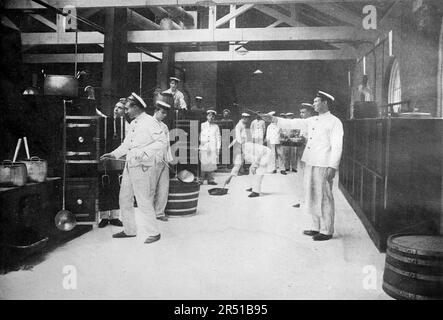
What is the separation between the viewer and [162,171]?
5195mm

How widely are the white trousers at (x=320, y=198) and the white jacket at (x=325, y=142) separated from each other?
0.11m

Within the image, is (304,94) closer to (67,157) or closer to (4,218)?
(67,157)

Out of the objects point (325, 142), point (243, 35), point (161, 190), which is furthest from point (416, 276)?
point (243, 35)

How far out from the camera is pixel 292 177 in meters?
10.6

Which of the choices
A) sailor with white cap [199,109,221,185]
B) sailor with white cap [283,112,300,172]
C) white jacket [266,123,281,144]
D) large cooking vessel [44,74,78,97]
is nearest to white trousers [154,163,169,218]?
large cooking vessel [44,74,78,97]

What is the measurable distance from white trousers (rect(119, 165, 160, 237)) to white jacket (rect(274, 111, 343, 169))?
186 cm

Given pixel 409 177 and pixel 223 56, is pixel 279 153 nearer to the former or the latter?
pixel 223 56

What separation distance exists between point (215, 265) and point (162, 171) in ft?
5.75

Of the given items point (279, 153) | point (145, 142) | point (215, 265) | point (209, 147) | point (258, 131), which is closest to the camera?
point (215, 265)

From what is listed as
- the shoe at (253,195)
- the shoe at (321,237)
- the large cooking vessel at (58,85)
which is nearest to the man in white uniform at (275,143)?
the shoe at (253,195)

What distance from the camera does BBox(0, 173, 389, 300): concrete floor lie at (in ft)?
10.5

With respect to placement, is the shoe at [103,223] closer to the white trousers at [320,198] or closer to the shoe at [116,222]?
the shoe at [116,222]
